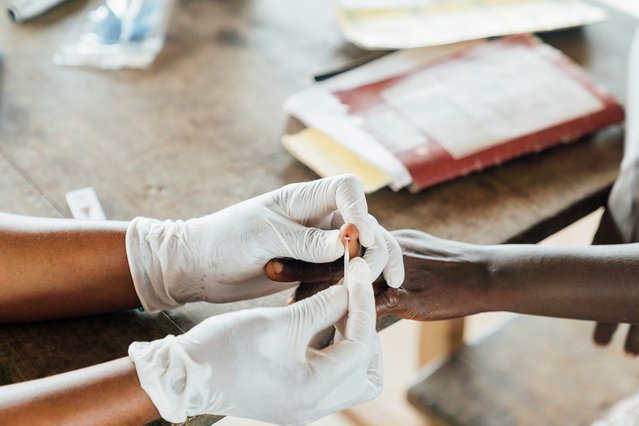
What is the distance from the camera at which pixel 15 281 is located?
1034mm

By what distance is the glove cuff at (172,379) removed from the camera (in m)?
0.85

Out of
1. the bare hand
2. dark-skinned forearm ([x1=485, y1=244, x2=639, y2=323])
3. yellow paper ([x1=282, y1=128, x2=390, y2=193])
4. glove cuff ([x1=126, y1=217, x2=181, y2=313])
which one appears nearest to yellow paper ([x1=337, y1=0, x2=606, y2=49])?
yellow paper ([x1=282, y1=128, x2=390, y2=193])

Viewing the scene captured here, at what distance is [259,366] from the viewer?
0.86 m

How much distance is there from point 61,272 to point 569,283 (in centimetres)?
71

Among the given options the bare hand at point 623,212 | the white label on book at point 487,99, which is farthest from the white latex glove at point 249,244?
the bare hand at point 623,212

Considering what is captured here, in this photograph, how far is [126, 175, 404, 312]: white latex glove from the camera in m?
0.98

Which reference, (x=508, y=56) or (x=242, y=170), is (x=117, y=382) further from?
(x=508, y=56)

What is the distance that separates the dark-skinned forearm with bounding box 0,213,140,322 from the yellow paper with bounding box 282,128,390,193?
376mm

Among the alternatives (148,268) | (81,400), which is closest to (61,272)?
(148,268)

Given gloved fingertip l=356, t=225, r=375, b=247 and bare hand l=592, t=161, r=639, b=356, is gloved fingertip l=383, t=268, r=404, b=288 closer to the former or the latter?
gloved fingertip l=356, t=225, r=375, b=247

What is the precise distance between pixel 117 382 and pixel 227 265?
0.22m

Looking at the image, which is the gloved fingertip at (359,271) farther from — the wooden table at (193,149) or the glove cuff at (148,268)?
the glove cuff at (148,268)

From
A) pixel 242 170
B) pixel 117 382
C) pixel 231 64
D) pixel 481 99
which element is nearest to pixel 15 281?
pixel 117 382

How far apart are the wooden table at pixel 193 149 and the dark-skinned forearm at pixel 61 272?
0.02 m
